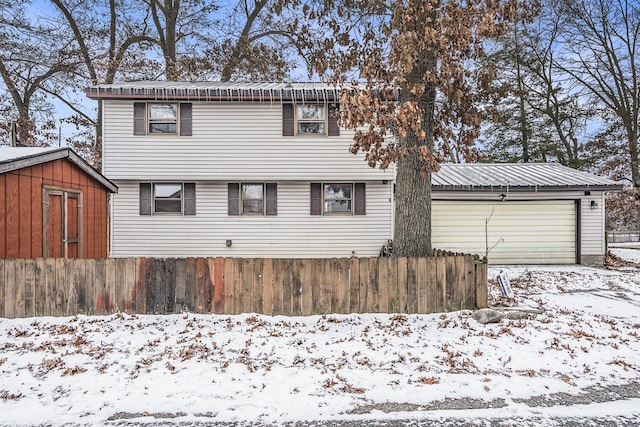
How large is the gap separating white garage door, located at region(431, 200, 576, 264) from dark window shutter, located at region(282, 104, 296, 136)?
572 cm

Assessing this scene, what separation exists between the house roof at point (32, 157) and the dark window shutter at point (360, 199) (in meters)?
7.57

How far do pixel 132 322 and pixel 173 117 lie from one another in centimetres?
799

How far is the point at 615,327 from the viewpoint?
5723 millimetres

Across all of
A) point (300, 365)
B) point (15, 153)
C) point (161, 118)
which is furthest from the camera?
point (161, 118)

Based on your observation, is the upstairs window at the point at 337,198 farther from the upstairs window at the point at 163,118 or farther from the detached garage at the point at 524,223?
the upstairs window at the point at 163,118

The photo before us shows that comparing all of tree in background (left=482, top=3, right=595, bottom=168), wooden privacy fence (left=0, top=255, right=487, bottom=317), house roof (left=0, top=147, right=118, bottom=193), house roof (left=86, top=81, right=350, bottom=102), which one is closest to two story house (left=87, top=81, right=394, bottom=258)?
house roof (left=86, top=81, right=350, bottom=102)

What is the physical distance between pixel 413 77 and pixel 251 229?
23.2ft

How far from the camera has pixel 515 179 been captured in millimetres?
13422

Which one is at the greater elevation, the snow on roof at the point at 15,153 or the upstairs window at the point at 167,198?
the snow on roof at the point at 15,153

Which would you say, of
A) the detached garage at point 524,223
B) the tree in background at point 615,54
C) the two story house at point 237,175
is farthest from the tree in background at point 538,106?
the two story house at point 237,175

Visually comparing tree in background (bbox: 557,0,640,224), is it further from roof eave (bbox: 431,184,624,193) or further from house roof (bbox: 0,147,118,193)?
house roof (bbox: 0,147,118,193)

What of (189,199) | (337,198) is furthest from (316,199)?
(189,199)

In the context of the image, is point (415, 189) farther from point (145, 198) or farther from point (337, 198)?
point (145, 198)

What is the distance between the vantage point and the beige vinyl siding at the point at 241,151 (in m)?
11.9
